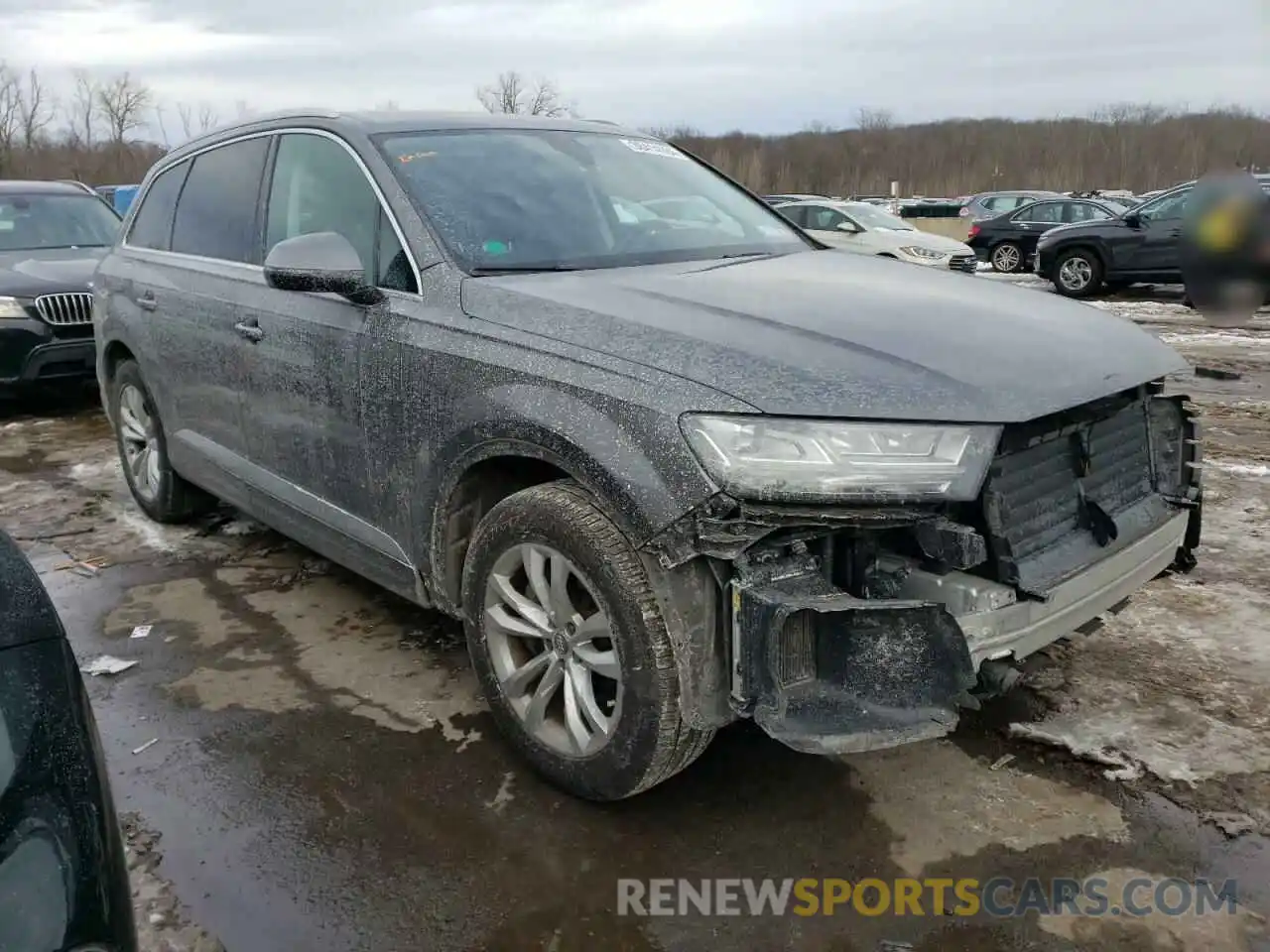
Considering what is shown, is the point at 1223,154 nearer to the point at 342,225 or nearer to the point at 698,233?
the point at 698,233

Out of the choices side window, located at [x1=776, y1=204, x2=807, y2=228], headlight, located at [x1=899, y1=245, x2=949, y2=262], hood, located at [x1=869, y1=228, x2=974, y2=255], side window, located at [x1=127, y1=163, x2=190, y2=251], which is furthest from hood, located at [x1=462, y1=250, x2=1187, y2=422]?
side window, located at [x1=776, y1=204, x2=807, y2=228]

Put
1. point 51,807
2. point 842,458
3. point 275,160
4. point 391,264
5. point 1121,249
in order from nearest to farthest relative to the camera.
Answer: point 51,807 → point 842,458 → point 391,264 → point 275,160 → point 1121,249

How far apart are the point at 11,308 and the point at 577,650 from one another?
260 inches

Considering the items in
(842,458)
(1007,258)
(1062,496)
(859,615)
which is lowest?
(1007,258)

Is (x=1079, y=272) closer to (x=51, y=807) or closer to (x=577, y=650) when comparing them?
(x=577, y=650)

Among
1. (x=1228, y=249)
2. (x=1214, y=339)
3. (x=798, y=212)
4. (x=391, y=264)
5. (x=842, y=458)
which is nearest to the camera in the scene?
(x=842, y=458)

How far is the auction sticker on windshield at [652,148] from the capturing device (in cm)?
398

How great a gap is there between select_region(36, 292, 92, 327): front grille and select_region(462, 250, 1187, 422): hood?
5.96 meters

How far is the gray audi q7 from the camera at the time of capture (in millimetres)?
2238

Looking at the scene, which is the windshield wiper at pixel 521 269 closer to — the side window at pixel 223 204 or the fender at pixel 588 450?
the fender at pixel 588 450

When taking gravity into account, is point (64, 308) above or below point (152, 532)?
above

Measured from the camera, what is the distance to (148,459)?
5.11 m

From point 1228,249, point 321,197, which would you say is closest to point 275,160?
point 321,197

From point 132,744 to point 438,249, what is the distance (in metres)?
1.78
